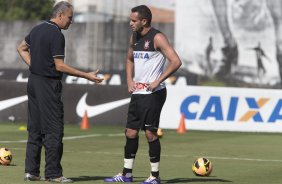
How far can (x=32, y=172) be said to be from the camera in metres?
12.9

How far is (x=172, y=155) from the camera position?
18594mm

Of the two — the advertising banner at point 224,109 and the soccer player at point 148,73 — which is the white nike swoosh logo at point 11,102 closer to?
the advertising banner at point 224,109

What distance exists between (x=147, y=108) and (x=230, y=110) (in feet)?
49.2

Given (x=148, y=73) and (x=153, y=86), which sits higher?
(x=148, y=73)

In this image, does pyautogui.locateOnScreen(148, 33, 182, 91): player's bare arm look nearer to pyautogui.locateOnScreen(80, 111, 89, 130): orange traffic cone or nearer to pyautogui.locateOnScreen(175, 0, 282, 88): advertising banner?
pyautogui.locateOnScreen(80, 111, 89, 130): orange traffic cone

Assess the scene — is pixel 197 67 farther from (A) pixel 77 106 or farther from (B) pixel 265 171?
(B) pixel 265 171

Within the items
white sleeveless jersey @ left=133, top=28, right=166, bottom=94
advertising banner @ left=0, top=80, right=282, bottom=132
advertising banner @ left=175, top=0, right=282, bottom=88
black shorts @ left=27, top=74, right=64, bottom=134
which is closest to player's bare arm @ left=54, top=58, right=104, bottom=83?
black shorts @ left=27, top=74, right=64, bottom=134

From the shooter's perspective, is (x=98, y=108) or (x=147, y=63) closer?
(x=147, y=63)

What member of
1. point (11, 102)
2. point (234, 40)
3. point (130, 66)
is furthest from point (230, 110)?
point (234, 40)

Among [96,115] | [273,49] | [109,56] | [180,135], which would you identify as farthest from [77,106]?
[273,49]

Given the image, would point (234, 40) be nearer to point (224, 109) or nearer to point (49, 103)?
point (224, 109)

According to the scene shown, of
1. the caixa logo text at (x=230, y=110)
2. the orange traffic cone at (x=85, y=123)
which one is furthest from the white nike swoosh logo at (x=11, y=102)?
the caixa logo text at (x=230, y=110)

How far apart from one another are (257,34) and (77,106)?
39.4 meters

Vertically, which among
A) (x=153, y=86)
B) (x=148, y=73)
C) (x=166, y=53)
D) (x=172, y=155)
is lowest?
(x=172, y=155)
